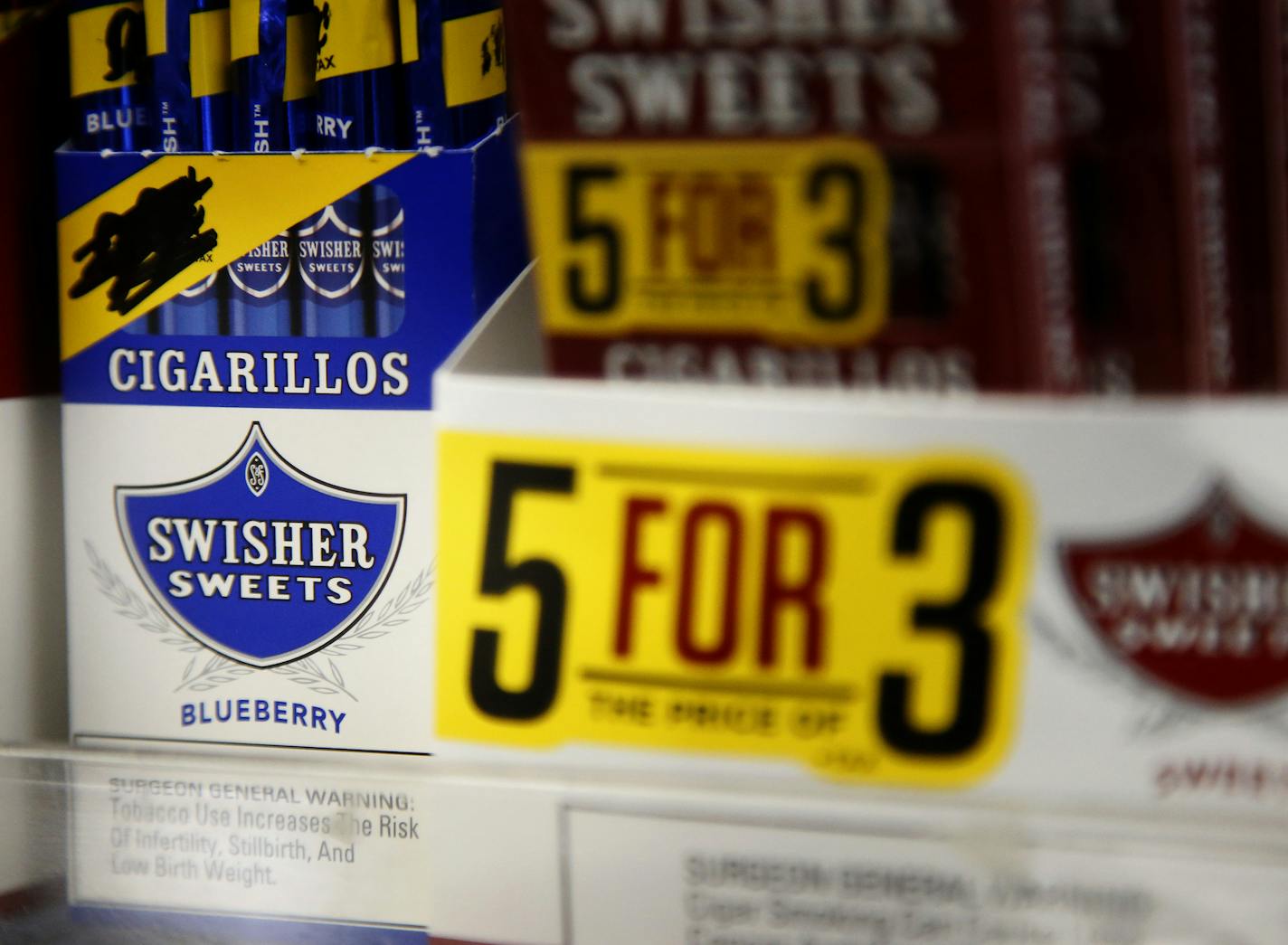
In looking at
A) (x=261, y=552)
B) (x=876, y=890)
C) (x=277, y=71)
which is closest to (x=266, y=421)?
(x=261, y=552)

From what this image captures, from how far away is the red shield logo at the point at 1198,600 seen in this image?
1.70ft

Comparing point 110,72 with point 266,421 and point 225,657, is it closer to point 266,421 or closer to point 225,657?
point 266,421

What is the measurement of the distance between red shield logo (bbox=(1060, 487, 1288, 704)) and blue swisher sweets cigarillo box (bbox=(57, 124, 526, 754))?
0.39 m

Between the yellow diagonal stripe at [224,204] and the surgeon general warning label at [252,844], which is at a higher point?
the yellow diagonal stripe at [224,204]

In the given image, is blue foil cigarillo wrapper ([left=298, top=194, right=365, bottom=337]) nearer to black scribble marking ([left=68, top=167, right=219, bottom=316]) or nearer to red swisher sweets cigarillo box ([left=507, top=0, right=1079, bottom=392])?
black scribble marking ([left=68, top=167, right=219, bottom=316])

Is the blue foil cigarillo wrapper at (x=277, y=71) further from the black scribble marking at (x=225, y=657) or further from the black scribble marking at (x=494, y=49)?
the black scribble marking at (x=225, y=657)

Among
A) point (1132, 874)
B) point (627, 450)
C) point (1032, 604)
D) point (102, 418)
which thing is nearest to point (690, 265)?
point (627, 450)

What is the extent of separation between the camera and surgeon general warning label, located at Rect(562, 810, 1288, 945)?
0.53 m

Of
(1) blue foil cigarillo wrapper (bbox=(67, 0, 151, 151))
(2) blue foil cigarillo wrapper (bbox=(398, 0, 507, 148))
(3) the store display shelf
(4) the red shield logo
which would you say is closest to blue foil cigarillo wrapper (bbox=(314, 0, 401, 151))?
(2) blue foil cigarillo wrapper (bbox=(398, 0, 507, 148))

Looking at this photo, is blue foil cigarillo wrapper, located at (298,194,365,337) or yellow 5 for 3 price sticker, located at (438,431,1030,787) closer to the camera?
yellow 5 for 3 price sticker, located at (438,431,1030,787)

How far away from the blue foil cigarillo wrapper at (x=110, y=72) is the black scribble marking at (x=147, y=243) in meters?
0.05

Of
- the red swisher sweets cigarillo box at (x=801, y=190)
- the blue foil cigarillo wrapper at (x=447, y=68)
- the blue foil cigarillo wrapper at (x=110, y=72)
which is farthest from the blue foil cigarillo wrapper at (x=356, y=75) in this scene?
the red swisher sweets cigarillo box at (x=801, y=190)

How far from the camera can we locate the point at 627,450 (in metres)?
0.56

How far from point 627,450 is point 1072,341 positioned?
19cm
